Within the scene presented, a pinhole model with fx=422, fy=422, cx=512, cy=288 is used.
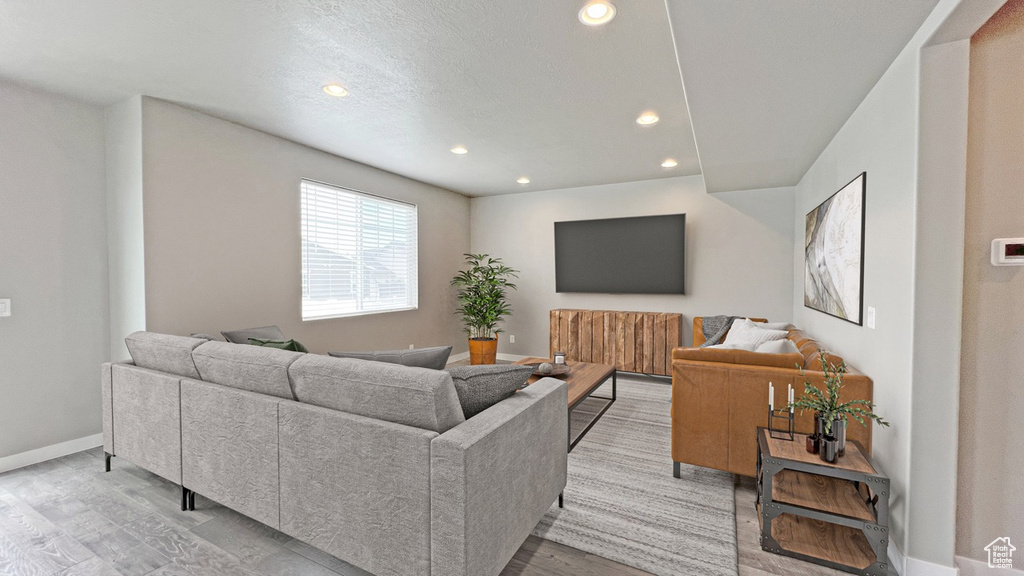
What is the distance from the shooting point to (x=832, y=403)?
1960 millimetres

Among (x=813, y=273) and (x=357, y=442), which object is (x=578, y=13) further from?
(x=813, y=273)

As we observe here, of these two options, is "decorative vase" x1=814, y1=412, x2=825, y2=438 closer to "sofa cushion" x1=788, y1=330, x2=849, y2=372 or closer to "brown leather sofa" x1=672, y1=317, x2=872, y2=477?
"brown leather sofa" x1=672, y1=317, x2=872, y2=477

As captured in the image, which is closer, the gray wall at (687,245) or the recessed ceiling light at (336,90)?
the recessed ceiling light at (336,90)

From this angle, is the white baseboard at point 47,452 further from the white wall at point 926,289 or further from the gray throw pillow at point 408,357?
the white wall at point 926,289

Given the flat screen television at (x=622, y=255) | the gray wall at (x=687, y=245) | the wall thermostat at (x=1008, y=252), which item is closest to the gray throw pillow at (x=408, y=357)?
the wall thermostat at (x=1008, y=252)

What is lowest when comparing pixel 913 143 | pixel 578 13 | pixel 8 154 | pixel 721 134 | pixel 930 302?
pixel 930 302

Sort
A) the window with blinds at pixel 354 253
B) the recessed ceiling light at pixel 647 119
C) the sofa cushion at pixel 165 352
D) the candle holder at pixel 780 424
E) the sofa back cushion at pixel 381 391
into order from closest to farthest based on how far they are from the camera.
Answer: the sofa back cushion at pixel 381 391
the candle holder at pixel 780 424
the sofa cushion at pixel 165 352
the recessed ceiling light at pixel 647 119
the window with blinds at pixel 354 253

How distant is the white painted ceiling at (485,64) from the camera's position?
179 cm

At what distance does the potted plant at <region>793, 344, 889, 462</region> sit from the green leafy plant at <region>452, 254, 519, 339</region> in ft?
13.8

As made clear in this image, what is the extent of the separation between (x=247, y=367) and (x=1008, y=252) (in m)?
3.20

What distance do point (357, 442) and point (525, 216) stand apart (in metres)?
4.98

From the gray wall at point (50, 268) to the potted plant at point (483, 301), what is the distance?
3773mm

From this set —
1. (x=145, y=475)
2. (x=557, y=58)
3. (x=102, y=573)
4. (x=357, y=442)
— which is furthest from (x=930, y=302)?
(x=145, y=475)

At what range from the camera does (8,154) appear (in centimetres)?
270
